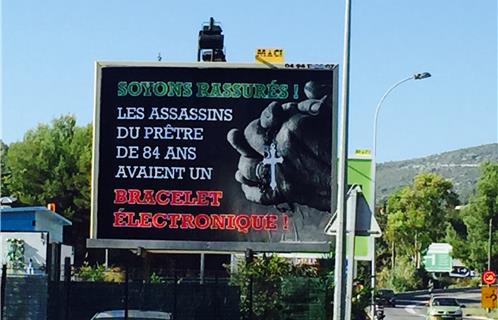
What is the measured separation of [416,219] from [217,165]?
68647mm

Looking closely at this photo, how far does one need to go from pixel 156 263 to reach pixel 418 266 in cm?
5741

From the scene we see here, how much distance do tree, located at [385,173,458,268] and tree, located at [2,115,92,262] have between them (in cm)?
3966

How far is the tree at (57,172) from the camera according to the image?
5216 cm

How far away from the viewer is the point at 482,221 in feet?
281

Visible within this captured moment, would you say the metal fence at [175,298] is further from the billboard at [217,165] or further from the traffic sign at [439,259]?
the traffic sign at [439,259]

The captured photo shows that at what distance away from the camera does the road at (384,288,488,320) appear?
59944 millimetres

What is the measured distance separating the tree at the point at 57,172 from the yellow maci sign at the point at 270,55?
2797cm

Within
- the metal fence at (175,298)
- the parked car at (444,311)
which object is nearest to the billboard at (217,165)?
the metal fence at (175,298)

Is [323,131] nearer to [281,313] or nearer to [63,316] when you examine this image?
[281,313]

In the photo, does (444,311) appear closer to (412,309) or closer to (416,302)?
(412,309)

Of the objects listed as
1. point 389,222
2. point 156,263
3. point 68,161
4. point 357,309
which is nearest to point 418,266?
point 389,222

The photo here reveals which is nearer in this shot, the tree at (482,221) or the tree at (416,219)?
the tree at (482,221)

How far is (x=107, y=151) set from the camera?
2295 cm

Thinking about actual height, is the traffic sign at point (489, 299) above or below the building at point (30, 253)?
below
